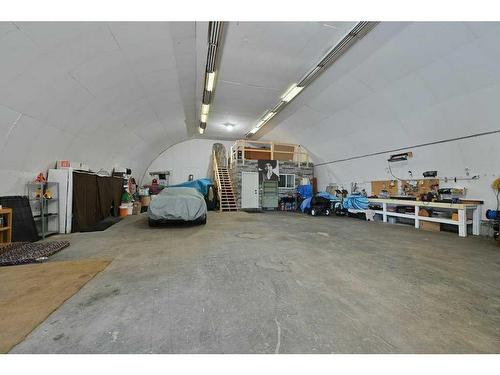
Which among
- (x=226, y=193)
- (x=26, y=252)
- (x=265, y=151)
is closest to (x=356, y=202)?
(x=265, y=151)

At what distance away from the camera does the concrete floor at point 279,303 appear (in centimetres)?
157

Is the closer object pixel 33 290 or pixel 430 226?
pixel 33 290

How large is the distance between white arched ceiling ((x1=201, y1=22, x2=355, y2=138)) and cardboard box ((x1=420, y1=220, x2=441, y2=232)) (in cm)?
594

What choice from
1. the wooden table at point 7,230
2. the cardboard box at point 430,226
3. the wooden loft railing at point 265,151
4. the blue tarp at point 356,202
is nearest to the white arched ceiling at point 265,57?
the wooden loft railing at point 265,151

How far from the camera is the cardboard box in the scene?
6442mm

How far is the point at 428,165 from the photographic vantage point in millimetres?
6977

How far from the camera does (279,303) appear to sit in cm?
214

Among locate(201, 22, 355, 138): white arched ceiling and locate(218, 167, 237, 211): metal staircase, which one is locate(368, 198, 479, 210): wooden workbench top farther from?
locate(218, 167, 237, 211): metal staircase

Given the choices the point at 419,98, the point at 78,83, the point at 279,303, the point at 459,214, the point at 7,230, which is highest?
the point at 419,98

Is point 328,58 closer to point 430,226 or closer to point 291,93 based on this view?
point 291,93

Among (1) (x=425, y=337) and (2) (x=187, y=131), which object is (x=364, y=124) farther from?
(2) (x=187, y=131)

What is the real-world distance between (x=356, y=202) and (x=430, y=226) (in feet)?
9.37

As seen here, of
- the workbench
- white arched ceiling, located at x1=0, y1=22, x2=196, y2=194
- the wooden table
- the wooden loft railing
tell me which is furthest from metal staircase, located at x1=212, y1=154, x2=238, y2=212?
the wooden table

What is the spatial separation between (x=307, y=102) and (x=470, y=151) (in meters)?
5.12
